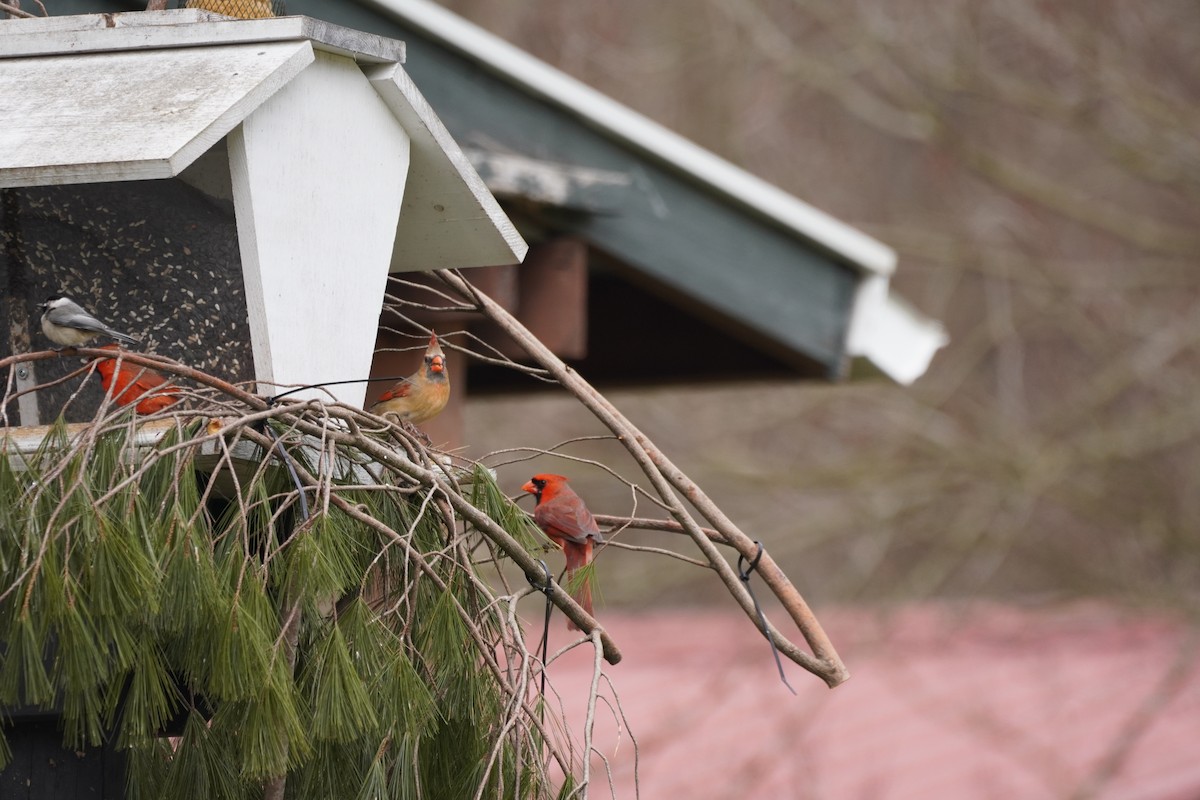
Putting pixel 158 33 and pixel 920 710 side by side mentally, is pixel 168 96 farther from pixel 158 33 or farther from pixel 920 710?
pixel 920 710

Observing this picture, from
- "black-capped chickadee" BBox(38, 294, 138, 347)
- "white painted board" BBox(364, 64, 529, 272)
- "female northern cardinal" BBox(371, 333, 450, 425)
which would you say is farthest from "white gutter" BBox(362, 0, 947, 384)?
"black-capped chickadee" BBox(38, 294, 138, 347)

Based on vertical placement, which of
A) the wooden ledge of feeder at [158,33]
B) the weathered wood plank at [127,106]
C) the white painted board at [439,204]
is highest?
the wooden ledge of feeder at [158,33]

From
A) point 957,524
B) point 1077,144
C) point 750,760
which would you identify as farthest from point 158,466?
point 1077,144

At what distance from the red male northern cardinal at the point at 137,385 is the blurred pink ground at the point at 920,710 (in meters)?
5.71

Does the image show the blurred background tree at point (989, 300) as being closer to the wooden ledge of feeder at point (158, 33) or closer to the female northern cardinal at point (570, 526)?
the female northern cardinal at point (570, 526)

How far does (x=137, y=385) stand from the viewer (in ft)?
7.16

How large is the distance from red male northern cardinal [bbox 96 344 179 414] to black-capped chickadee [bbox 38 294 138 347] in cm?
3

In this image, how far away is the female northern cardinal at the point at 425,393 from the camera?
10.4ft

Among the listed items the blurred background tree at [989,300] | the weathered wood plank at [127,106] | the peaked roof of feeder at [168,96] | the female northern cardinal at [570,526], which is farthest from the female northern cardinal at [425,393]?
the blurred background tree at [989,300]

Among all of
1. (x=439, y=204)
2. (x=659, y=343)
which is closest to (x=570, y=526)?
(x=439, y=204)

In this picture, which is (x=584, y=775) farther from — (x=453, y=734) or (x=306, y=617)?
(x=306, y=617)

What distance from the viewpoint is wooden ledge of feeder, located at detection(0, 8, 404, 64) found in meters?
2.08

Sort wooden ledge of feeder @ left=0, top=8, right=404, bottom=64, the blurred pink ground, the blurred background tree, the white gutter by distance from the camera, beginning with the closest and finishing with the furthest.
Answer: wooden ledge of feeder @ left=0, top=8, right=404, bottom=64, the white gutter, the blurred pink ground, the blurred background tree

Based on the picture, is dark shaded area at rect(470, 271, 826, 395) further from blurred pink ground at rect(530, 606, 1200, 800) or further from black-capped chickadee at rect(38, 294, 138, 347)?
blurred pink ground at rect(530, 606, 1200, 800)
